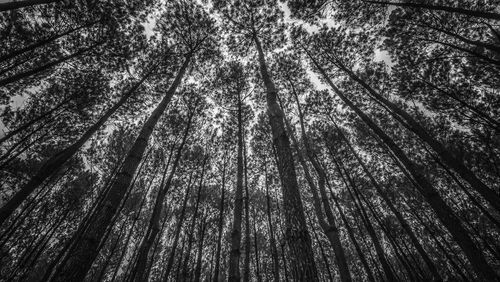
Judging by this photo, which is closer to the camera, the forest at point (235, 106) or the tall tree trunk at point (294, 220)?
the tall tree trunk at point (294, 220)

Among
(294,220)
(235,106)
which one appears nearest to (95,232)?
(294,220)

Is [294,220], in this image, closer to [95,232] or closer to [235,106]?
[95,232]

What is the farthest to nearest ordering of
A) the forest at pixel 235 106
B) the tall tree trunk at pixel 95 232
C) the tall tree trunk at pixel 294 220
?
the forest at pixel 235 106, the tall tree trunk at pixel 95 232, the tall tree trunk at pixel 294 220

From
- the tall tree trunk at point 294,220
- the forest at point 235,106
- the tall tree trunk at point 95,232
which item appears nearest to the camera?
the tall tree trunk at point 294,220

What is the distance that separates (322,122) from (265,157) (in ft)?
16.2

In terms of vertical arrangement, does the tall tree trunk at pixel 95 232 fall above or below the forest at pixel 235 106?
below

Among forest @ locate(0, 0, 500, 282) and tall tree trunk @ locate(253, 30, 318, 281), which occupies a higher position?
forest @ locate(0, 0, 500, 282)

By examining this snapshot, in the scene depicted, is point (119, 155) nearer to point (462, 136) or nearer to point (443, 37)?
point (443, 37)

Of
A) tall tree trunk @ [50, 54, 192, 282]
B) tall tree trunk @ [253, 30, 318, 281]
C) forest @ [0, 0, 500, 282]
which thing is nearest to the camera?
tall tree trunk @ [253, 30, 318, 281]

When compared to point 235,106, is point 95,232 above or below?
below

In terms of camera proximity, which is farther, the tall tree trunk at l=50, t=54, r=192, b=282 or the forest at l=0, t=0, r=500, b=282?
the forest at l=0, t=0, r=500, b=282

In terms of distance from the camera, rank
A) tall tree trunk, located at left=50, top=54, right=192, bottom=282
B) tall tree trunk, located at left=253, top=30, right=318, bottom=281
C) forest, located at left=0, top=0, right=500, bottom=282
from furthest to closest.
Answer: forest, located at left=0, top=0, right=500, bottom=282
tall tree trunk, located at left=50, top=54, right=192, bottom=282
tall tree trunk, located at left=253, top=30, right=318, bottom=281

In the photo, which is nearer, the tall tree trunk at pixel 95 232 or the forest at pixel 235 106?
the tall tree trunk at pixel 95 232

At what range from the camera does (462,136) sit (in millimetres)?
12242
